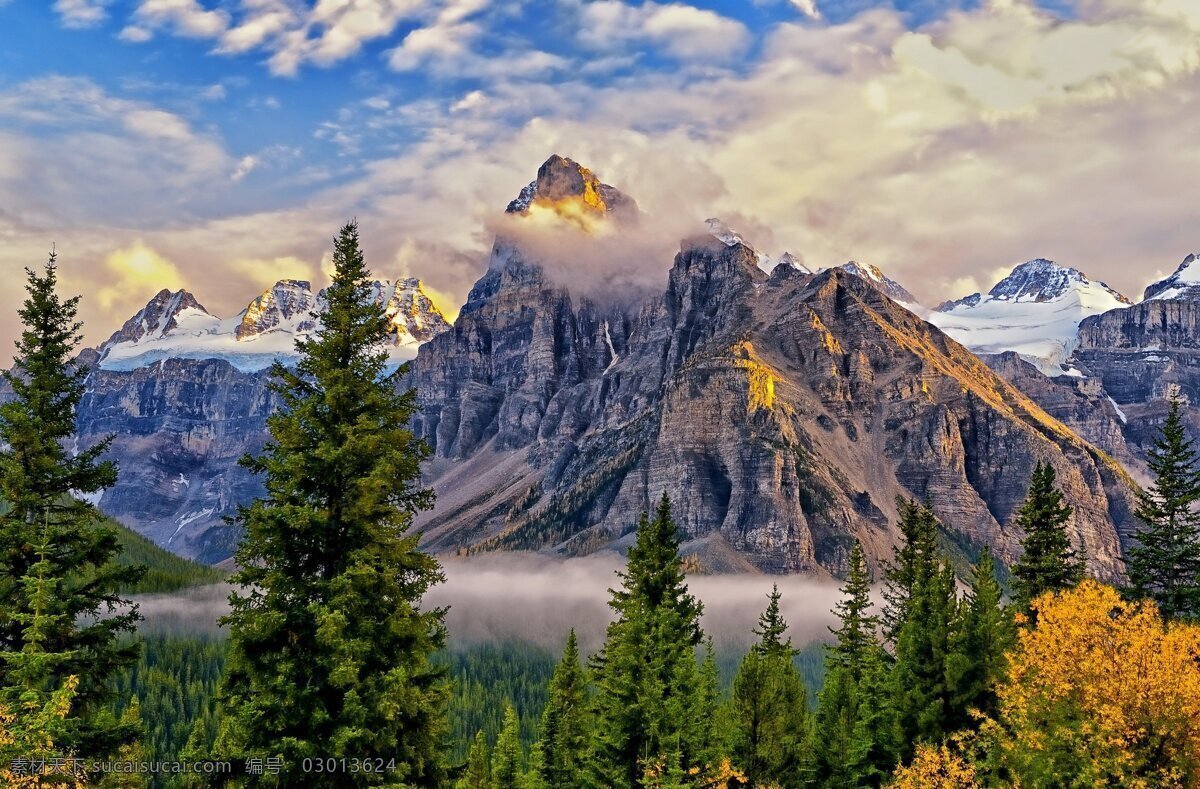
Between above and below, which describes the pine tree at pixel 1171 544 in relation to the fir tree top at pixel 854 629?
above

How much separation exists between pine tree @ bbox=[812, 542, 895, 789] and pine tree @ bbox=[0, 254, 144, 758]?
118 ft

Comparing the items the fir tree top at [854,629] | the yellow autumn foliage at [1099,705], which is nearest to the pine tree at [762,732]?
the fir tree top at [854,629]

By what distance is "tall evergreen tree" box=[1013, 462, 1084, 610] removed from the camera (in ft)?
172

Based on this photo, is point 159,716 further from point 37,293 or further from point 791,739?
point 37,293

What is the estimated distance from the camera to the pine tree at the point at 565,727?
6562 centimetres

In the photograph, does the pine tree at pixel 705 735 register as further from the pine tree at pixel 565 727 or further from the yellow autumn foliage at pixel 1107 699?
the pine tree at pixel 565 727

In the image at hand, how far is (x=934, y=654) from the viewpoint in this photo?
48.5 meters

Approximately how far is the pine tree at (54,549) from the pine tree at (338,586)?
571 centimetres

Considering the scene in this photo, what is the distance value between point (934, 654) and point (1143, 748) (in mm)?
13780

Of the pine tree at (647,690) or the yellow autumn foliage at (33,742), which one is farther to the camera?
the pine tree at (647,690)

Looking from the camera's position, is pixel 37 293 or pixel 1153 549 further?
pixel 1153 549

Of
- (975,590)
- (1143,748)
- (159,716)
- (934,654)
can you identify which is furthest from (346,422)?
(159,716)

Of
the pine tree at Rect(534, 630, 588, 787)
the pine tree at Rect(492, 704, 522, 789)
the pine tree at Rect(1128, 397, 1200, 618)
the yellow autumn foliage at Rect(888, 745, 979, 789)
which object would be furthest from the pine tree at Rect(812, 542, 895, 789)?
the pine tree at Rect(492, 704, 522, 789)

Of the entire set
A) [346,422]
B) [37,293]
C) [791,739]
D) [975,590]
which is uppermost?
[37,293]
